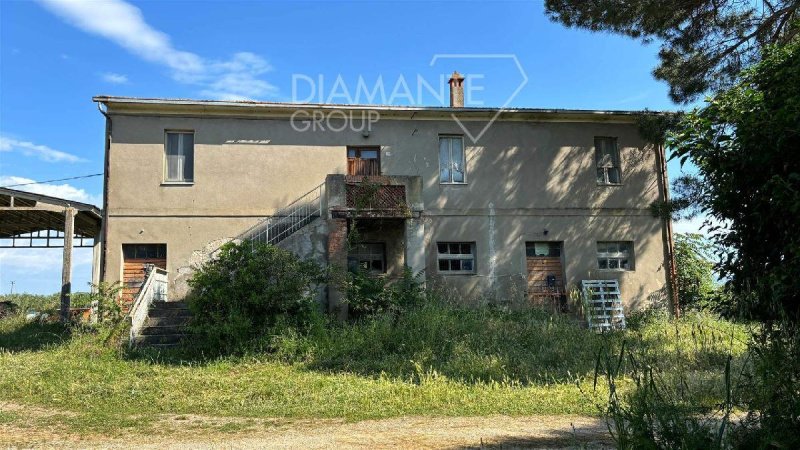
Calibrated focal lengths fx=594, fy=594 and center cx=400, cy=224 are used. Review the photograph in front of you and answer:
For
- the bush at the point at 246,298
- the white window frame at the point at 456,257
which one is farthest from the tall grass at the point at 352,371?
the white window frame at the point at 456,257

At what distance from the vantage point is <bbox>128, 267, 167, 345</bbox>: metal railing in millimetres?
13422

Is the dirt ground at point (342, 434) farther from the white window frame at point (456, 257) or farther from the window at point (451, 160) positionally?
the window at point (451, 160)

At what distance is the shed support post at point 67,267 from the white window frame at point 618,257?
15367 millimetres

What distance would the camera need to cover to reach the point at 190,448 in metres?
6.35

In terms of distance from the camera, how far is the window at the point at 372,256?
1744 centimetres

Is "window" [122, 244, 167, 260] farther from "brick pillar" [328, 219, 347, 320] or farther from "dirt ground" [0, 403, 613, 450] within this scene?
"dirt ground" [0, 403, 613, 450]

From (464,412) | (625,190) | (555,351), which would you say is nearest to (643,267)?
(625,190)

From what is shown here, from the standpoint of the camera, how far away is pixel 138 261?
16625 mm

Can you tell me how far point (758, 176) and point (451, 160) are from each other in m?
13.0

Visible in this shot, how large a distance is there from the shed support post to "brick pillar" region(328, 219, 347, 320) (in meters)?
7.14

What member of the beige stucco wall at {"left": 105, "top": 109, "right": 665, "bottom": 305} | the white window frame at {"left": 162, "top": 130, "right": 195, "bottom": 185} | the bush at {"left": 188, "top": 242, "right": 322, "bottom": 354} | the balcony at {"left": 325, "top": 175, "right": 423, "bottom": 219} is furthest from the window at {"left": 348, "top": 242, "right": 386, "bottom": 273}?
the white window frame at {"left": 162, "top": 130, "right": 195, "bottom": 185}

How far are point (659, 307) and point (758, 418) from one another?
1494 centimetres

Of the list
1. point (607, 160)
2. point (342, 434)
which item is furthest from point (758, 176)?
point (607, 160)

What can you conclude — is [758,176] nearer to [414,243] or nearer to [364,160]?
[414,243]
